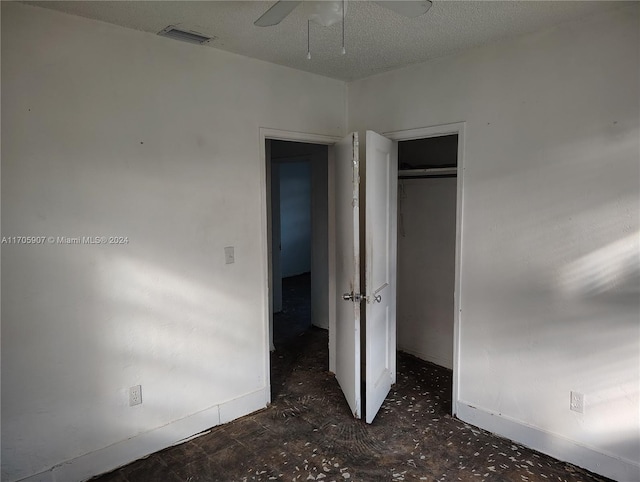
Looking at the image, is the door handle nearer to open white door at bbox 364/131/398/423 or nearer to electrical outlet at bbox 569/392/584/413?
open white door at bbox 364/131/398/423

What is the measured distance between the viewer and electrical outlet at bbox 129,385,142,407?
2.61m

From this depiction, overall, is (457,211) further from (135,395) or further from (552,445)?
(135,395)

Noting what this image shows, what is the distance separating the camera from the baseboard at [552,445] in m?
2.39

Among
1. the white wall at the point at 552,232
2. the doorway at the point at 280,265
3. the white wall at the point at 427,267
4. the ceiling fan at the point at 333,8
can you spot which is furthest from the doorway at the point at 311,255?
the ceiling fan at the point at 333,8

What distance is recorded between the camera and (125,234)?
2.53 m

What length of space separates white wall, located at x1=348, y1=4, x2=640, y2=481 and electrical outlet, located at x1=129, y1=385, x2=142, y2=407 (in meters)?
2.09

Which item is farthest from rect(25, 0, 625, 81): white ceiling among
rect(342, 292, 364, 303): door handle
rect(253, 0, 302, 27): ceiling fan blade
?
rect(342, 292, 364, 303): door handle

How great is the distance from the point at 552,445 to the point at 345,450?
4.03 feet

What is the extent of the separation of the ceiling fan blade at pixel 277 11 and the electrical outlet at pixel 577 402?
2.50 meters

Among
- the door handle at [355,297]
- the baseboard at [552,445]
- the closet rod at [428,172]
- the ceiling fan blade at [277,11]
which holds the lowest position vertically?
the baseboard at [552,445]

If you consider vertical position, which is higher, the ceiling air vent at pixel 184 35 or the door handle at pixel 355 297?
the ceiling air vent at pixel 184 35

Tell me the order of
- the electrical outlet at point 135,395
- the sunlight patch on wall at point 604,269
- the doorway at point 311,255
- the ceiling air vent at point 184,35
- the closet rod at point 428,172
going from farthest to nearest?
the doorway at point 311,255 < the closet rod at point 428,172 < the electrical outlet at point 135,395 < the ceiling air vent at point 184,35 < the sunlight patch on wall at point 604,269

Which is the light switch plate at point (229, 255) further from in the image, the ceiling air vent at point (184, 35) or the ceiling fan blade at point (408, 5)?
the ceiling fan blade at point (408, 5)

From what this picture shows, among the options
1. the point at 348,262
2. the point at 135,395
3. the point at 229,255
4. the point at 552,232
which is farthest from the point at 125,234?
the point at 552,232
